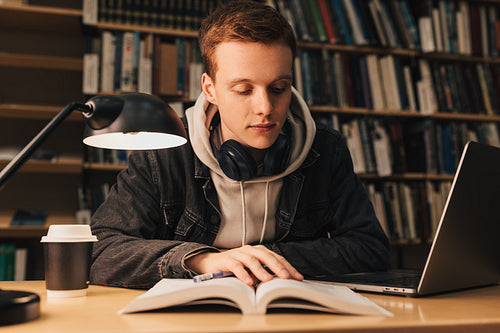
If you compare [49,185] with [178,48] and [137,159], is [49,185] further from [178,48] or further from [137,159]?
[137,159]

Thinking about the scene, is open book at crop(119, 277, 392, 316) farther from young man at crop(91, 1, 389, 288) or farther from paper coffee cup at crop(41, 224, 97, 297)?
young man at crop(91, 1, 389, 288)

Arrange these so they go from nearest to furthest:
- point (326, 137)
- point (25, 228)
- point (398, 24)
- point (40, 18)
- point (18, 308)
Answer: point (18, 308), point (326, 137), point (25, 228), point (40, 18), point (398, 24)

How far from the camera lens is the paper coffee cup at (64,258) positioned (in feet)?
2.35

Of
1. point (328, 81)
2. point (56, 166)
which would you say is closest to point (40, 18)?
point (56, 166)

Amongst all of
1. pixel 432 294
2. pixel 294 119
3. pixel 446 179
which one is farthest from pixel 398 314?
pixel 446 179

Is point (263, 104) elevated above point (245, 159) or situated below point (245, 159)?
above

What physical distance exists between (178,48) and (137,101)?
1889 mm

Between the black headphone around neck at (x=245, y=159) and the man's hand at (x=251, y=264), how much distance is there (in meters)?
0.35

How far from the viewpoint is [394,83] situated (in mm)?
2715

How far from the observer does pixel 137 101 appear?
2.35 feet

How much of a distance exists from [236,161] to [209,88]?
272mm

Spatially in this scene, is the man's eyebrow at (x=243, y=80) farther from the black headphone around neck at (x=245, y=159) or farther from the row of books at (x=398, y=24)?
the row of books at (x=398, y=24)

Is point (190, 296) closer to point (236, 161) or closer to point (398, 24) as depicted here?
point (236, 161)

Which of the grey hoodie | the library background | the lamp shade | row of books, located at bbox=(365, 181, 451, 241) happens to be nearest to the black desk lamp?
the lamp shade
